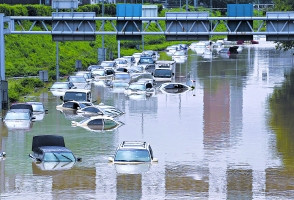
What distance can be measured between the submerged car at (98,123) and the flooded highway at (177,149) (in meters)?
0.69

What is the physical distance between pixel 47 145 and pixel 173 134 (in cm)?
1204

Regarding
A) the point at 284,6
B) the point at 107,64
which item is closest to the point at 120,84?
the point at 107,64

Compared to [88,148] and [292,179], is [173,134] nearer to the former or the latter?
[88,148]

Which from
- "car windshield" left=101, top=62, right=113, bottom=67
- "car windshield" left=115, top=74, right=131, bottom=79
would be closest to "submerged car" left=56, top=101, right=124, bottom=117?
"car windshield" left=115, top=74, right=131, bottom=79

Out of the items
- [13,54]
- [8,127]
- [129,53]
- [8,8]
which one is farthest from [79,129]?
[129,53]

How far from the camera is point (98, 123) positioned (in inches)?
2493

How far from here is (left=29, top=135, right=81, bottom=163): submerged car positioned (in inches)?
1877

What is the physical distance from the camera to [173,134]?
197ft

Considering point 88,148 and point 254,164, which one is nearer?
point 254,164

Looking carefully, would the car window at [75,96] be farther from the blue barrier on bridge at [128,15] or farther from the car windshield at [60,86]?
the car windshield at [60,86]

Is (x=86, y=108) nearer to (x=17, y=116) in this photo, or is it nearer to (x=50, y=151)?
(x=17, y=116)

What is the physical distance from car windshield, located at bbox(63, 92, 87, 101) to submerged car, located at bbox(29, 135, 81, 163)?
79.9 ft

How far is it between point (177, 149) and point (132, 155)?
7.13 metres

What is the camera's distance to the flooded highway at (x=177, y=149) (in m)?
41.8
